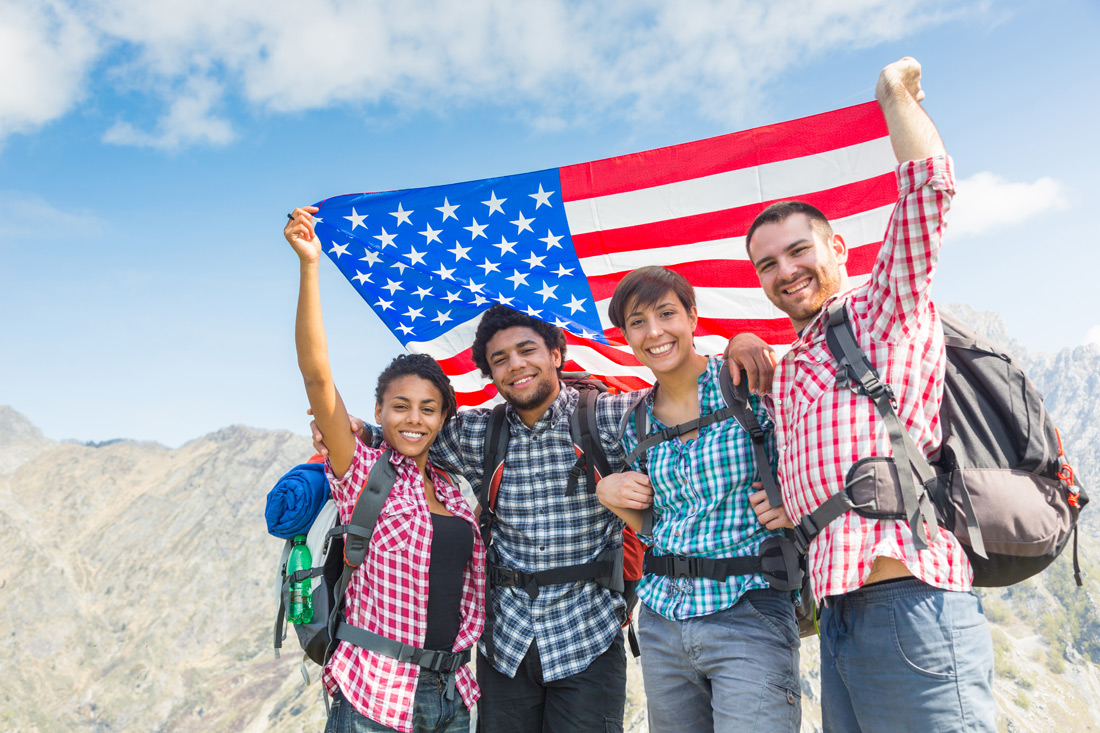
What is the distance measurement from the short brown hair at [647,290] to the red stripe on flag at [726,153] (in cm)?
202

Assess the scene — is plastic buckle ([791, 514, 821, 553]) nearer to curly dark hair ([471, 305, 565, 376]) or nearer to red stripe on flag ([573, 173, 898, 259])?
curly dark hair ([471, 305, 565, 376])

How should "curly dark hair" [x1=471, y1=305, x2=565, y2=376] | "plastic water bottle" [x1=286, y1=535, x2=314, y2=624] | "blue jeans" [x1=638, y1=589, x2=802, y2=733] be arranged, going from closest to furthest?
"blue jeans" [x1=638, y1=589, x2=802, y2=733] < "plastic water bottle" [x1=286, y1=535, x2=314, y2=624] < "curly dark hair" [x1=471, y1=305, x2=565, y2=376]

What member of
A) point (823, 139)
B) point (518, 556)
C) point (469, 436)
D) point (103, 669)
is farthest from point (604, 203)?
point (103, 669)

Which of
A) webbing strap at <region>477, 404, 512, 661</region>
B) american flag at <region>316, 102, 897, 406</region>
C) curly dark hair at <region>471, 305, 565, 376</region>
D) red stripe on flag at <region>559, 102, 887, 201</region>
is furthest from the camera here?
american flag at <region>316, 102, 897, 406</region>

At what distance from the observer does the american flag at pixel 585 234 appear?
6.07 m

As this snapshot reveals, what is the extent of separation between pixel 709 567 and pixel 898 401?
4.23 feet

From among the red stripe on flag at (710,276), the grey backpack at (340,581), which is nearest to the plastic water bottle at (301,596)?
the grey backpack at (340,581)

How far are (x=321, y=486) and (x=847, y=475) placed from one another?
3475 mm

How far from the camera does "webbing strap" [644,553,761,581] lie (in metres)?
3.70

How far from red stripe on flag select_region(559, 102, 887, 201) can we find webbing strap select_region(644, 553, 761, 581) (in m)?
3.65

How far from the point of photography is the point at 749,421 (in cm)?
393

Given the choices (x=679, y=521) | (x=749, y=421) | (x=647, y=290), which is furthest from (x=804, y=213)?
(x=679, y=521)

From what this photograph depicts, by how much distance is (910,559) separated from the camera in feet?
9.82

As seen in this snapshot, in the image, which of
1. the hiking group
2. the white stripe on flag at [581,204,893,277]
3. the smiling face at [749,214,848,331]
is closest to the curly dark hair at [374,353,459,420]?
the hiking group
